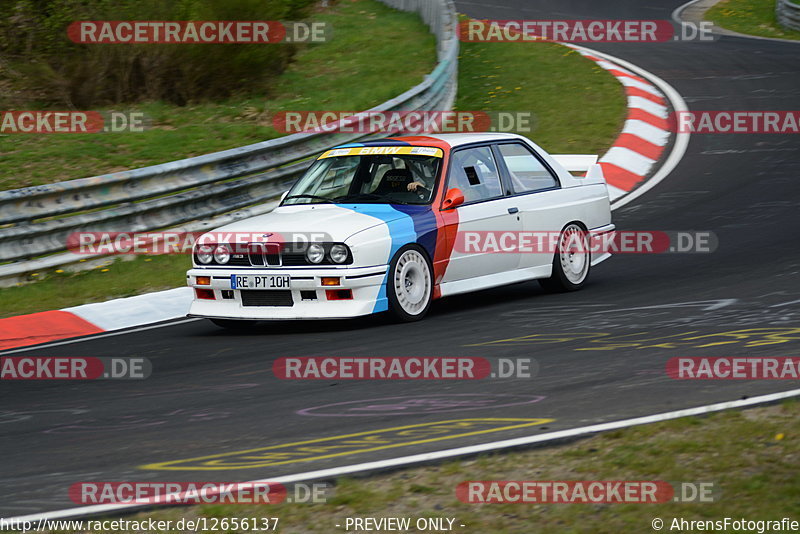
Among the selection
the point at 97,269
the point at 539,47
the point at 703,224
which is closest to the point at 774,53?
the point at 539,47

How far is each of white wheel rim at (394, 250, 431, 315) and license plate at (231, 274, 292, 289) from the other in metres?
0.81

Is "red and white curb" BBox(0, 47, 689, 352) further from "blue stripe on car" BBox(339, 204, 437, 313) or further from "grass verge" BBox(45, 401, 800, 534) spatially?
"grass verge" BBox(45, 401, 800, 534)

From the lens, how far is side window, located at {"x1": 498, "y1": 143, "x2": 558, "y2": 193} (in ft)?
31.5

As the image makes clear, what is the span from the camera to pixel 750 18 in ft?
93.7

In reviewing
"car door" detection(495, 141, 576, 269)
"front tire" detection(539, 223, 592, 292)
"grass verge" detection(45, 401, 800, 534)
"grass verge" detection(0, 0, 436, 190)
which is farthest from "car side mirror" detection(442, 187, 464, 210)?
"grass verge" detection(0, 0, 436, 190)

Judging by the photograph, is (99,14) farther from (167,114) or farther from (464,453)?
(464,453)

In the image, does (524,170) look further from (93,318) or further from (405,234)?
(93,318)

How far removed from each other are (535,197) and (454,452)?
4.91 meters

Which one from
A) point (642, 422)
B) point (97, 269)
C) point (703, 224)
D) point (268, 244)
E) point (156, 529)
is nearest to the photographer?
point (156, 529)

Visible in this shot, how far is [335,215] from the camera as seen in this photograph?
859cm

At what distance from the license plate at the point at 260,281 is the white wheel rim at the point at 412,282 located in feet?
2.66

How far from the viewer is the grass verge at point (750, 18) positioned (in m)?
26.3

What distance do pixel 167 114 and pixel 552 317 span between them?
9.47 metres
